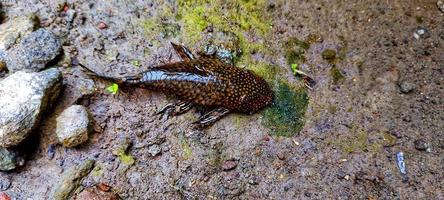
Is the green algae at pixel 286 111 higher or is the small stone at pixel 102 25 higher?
the small stone at pixel 102 25

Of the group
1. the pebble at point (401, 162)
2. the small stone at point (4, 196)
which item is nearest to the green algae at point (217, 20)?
the pebble at point (401, 162)

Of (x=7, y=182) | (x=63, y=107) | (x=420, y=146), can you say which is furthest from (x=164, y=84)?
(x=420, y=146)

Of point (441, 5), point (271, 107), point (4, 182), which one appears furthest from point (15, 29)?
point (441, 5)

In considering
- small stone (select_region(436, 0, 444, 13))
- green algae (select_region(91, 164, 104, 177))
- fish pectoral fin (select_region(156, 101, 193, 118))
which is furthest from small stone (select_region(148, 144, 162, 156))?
small stone (select_region(436, 0, 444, 13))

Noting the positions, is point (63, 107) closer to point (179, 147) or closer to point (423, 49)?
point (179, 147)

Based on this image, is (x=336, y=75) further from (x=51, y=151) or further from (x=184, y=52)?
(x=51, y=151)

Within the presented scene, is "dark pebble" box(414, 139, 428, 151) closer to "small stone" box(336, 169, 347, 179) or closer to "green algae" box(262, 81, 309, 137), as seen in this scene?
"small stone" box(336, 169, 347, 179)

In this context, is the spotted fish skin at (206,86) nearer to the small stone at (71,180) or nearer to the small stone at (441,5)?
the small stone at (71,180)
